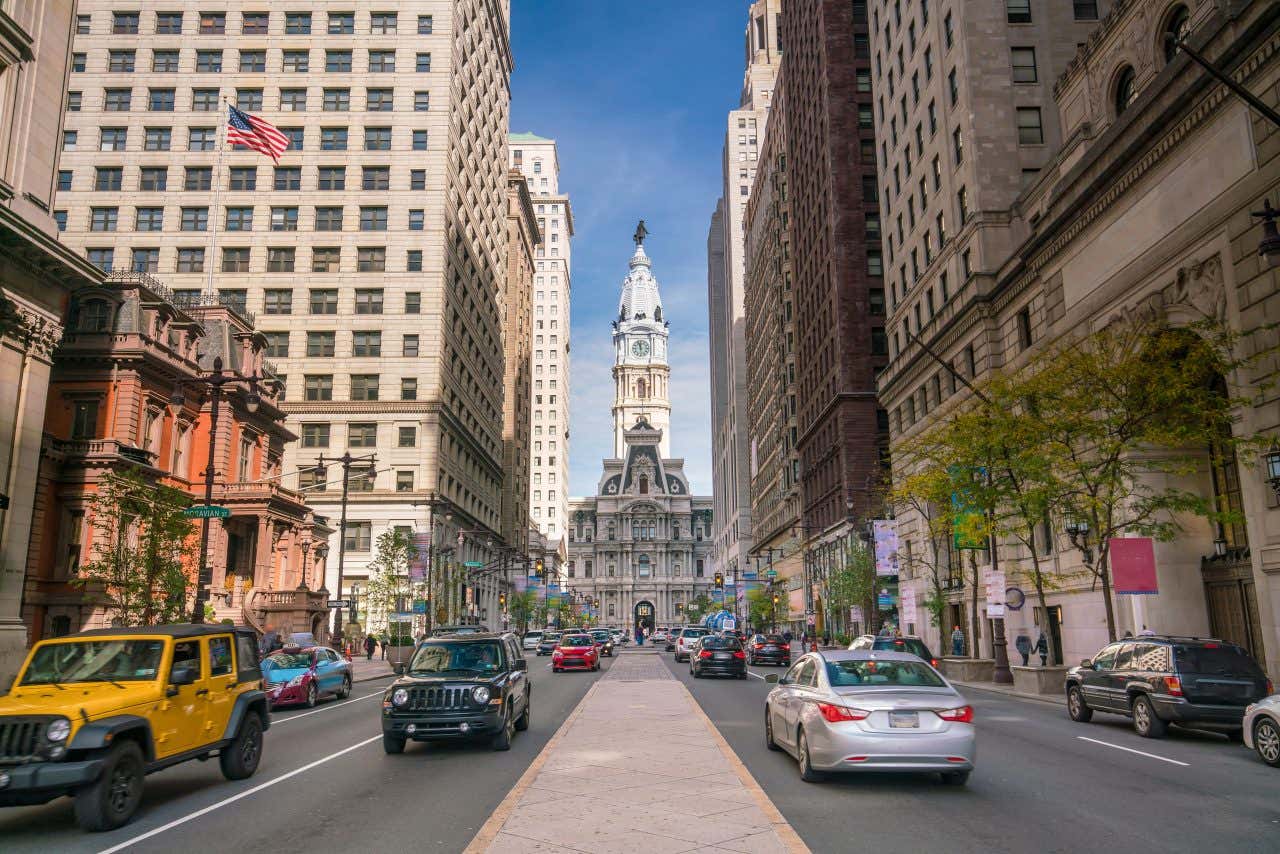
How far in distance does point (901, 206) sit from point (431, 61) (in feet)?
132

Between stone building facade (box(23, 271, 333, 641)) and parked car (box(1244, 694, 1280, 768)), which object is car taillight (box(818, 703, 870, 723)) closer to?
parked car (box(1244, 694, 1280, 768))

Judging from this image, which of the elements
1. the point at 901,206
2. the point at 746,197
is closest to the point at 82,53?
the point at 901,206

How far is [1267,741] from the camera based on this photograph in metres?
13.7

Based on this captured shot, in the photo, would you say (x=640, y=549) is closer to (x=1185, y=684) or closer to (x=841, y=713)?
(x=1185, y=684)

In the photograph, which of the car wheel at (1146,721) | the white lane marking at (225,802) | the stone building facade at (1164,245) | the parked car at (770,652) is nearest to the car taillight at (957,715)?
the car wheel at (1146,721)

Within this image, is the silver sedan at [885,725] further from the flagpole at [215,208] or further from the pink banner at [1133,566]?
the flagpole at [215,208]

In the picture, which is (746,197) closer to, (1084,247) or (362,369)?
(362,369)

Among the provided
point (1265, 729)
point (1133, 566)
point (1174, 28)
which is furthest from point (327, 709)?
point (1174, 28)

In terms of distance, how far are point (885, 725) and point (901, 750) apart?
325mm

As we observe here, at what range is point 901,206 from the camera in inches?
2135

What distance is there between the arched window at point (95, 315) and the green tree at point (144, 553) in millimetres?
9977

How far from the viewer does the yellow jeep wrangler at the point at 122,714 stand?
31.6 feet

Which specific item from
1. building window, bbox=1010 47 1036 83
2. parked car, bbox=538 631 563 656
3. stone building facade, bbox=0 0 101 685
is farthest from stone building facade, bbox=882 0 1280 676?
parked car, bbox=538 631 563 656

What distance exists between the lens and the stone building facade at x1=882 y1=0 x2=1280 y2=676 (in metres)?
23.7
